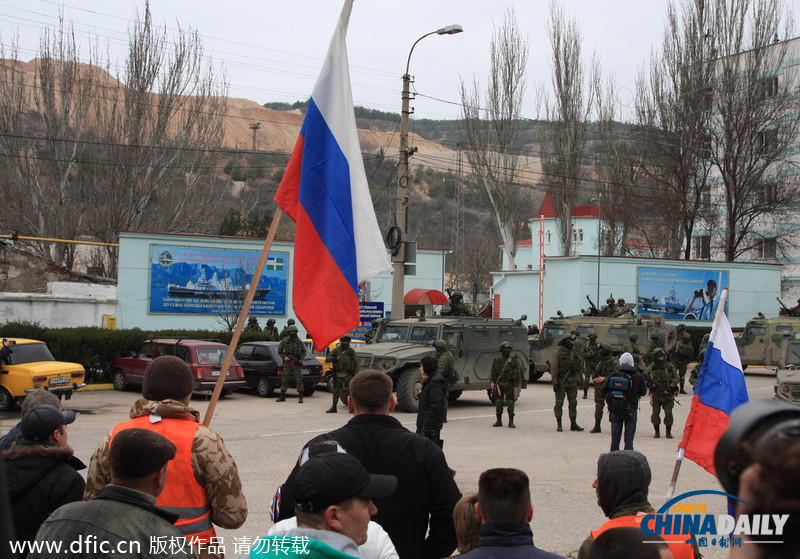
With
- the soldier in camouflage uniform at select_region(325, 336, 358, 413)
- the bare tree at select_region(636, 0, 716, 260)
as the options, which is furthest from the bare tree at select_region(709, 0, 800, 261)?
the soldier in camouflage uniform at select_region(325, 336, 358, 413)

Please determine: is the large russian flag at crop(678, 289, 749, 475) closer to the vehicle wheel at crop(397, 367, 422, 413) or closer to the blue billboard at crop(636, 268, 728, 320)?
the vehicle wheel at crop(397, 367, 422, 413)

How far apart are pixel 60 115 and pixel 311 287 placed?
106ft

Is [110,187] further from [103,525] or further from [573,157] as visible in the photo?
[103,525]

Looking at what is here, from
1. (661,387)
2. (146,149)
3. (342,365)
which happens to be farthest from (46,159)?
(661,387)

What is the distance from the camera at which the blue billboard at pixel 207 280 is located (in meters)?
26.1

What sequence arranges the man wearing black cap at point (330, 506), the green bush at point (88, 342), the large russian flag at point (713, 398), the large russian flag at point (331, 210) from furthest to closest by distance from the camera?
the green bush at point (88, 342) < the large russian flag at point (713, 398) < the large russian flag at point (331, 210) < the man wearing black cap at point (330, 506)

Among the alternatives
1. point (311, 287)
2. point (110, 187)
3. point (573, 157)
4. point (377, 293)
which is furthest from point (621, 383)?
point (573, 157)

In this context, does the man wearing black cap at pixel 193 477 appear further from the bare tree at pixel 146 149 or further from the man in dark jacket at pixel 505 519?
the bare tree at pixel 146 149

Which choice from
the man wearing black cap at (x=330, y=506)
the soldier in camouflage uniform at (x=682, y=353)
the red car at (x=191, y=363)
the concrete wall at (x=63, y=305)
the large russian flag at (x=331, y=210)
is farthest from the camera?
the concrete wall at (x=63, y=305)

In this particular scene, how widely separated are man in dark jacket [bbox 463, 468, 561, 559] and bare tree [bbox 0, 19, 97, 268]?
3353 cm

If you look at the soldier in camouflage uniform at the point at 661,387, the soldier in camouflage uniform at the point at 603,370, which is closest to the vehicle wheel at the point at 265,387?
the soldier in camouflage uniform at the point at 603,370

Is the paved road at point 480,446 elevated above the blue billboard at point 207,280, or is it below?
below

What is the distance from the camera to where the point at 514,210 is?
44938 millimetres

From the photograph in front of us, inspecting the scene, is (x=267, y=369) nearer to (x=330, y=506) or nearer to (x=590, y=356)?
(x=590, y=356)
